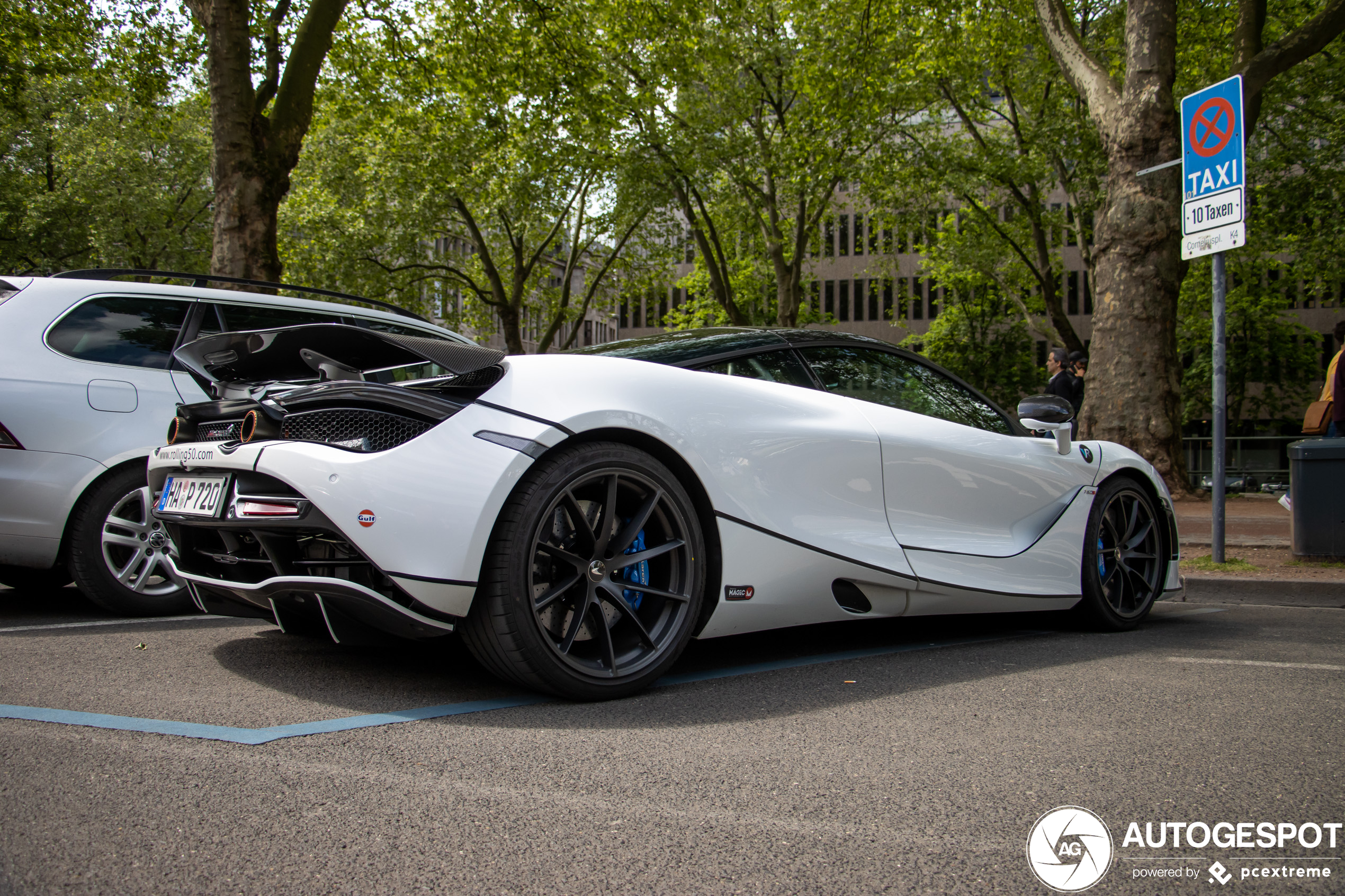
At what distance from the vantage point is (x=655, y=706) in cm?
311

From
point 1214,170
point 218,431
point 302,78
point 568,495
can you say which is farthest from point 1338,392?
point 302,78

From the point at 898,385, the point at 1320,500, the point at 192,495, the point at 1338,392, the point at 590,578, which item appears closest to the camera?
the point at 590,578

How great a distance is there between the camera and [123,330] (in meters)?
4.95

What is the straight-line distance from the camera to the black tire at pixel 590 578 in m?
2.89

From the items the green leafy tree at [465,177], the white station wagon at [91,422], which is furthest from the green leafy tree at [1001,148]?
the white station wagon at [91,422]

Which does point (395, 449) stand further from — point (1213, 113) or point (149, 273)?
point (1213, 113)

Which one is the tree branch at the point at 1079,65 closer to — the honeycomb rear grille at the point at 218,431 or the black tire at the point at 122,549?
the black tire at the point at 122,549

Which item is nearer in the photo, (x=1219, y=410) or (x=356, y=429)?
(x=356, y=429)

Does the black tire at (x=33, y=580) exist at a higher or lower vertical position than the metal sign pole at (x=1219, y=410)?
lower

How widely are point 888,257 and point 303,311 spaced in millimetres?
30472

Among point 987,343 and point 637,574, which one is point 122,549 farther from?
point 987,343

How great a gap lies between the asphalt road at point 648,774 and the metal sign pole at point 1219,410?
3471mm

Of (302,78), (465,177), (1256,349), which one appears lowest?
(1256,349)

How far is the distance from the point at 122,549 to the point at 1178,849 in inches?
179
